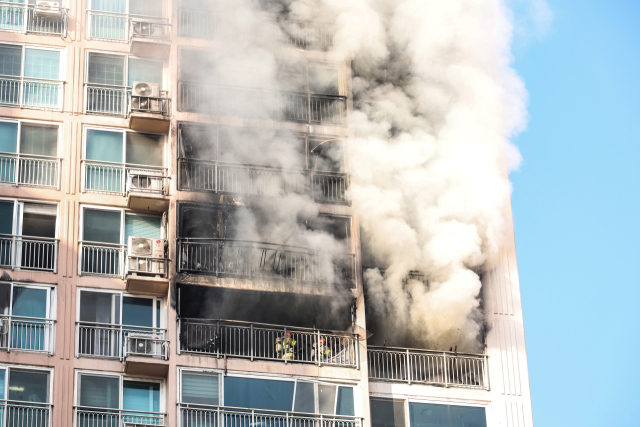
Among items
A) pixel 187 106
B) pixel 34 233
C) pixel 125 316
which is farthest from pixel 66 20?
pixel 125 316

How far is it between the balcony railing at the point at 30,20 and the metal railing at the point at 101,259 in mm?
6846

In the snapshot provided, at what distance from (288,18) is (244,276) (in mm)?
9025

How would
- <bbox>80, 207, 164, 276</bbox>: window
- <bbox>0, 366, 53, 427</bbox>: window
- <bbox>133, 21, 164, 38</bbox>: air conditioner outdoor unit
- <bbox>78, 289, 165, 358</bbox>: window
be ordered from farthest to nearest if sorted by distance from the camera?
<bbox>133, 21, 164, 38</bbox>: air conditioner outdoor unit
<bbox>80, 207, 164, 276</bbox>: window
<bbox>78, 289, 165, 358</bbox>: window
<bbox>0, 366, 53, 427</bbox>: window

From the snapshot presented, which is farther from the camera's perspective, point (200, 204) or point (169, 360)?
point (200, 204)

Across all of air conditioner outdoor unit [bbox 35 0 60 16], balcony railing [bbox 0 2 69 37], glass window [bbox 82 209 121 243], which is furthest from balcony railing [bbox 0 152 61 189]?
air conditioner outdoor unit [bbox 35 0 60 16]

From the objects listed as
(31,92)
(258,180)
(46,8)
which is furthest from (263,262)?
(46,8)

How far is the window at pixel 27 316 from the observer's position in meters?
32.5

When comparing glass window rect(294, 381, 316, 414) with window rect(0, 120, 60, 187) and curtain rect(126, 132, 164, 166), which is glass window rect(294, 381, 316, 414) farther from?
window rect(0, 120, 60, 187)

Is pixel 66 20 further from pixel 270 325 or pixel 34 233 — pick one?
pixel 270 325

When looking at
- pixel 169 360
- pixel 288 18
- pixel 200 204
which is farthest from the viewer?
pixel 288 18

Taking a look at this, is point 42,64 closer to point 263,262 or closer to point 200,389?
point 263,262

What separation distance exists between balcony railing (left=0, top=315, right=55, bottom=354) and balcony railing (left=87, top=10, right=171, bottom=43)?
932cm

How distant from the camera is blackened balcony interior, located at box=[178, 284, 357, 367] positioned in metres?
34.2

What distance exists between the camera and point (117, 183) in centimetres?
3547
